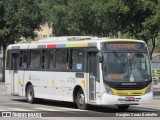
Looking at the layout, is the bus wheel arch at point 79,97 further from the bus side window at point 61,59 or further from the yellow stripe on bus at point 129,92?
the yellow stripe on bus at point 129,92

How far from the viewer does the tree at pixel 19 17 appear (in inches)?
1777

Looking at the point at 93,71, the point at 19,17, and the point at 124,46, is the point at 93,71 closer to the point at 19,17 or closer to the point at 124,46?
the point at 124,46

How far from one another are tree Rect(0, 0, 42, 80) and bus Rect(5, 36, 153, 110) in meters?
22.3

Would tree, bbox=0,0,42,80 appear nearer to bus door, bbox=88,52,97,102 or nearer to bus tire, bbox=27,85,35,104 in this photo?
bus tire, bbox=27,85,35,104

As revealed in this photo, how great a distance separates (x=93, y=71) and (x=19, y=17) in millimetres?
26746

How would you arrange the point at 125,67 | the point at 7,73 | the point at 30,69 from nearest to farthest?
the point at 125,67
the point at 30,69
the point at 7,73

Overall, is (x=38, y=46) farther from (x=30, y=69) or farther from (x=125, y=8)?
(x=125, y=8)

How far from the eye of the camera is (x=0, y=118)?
15711 millimetres

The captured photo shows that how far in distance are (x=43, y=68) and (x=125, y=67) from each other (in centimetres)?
513

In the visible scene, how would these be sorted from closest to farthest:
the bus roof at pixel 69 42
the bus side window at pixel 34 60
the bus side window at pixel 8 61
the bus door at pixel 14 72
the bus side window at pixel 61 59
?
the bus roof at pixel 69 42
the bus side window at pixel 61 59
the bus side window at pixel 34 60
the bus door at pixel 14 72
the bus side window at pixel 8 61

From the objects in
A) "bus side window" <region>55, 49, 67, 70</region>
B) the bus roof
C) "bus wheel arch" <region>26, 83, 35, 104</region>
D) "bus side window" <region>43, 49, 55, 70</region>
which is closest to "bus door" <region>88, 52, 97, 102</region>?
the bus roof

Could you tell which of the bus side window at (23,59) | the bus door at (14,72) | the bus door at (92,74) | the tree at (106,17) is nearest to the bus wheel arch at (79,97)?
the bus door at (92,74)

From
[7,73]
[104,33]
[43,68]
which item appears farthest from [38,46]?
[104,33]

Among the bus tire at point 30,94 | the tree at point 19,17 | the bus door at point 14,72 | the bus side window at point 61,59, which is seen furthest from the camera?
the tree at point 19,17
